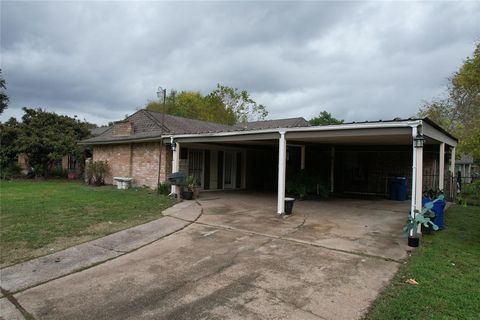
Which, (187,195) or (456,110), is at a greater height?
(456,110)

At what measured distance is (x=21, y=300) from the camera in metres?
3.84

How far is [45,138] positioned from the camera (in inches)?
751

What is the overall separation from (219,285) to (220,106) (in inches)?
1381

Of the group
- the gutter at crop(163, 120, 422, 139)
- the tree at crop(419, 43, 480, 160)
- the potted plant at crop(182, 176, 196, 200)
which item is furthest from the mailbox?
the tree at crop(419, 43, 480, 160)

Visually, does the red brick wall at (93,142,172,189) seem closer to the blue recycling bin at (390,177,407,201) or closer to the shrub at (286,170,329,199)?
the shrub at (286,170,329,199)

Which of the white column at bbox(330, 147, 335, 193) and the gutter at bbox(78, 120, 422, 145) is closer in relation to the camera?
the gutter at bbox(78, 120, 422, 145)

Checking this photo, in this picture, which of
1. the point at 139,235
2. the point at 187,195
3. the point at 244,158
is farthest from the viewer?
the point at 244,158

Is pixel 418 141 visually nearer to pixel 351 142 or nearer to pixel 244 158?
pixel 351 142

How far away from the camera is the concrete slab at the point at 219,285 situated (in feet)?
11.4

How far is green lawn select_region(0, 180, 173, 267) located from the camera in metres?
5.85

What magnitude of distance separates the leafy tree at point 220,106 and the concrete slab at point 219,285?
3292 cm

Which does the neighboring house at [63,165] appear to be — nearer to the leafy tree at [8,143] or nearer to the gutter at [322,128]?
the leafy tree at [8,143]

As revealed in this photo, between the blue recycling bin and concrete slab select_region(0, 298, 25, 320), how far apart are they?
43.1ft

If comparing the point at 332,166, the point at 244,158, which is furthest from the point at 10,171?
the point at 332,166
